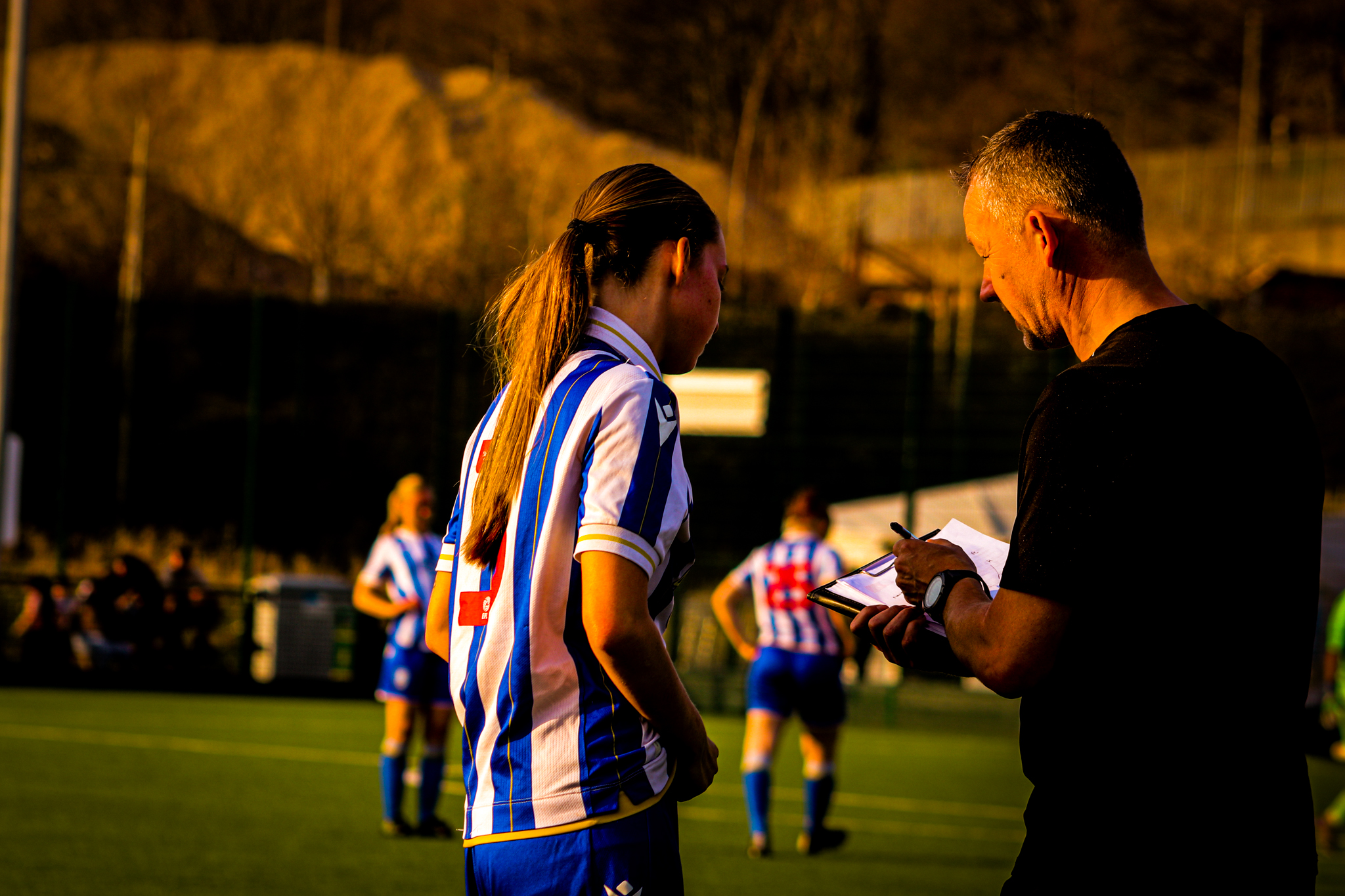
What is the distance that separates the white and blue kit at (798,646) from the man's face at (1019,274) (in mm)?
6494

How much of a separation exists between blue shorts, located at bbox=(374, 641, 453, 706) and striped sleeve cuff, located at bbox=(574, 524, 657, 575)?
6.23m

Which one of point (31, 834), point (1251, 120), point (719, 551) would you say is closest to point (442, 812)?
point (31, 834)

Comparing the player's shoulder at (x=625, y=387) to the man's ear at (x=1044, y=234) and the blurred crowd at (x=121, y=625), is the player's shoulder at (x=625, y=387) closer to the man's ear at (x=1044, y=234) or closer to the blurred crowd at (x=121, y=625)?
the man's ear at (x=1044, y=234)

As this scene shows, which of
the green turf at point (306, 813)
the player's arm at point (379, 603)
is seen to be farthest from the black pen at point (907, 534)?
the player's arm at point (379, 603)

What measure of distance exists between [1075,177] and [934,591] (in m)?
0.63

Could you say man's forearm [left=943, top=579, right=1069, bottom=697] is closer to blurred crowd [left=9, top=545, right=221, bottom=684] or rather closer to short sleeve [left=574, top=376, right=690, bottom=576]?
short sleeve [left=574, top=376, right=690, bottom=576]

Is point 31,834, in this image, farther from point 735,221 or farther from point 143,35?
point 143,35

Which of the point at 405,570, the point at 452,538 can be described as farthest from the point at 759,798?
the point at 452,538

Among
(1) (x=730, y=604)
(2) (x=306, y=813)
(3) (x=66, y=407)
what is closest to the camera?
(2) (x=306, y=813)

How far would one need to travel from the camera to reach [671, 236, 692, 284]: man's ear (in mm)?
2477

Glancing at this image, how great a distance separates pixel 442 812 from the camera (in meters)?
9.40

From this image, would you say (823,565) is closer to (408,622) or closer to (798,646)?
(798,646)

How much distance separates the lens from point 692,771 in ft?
7.84

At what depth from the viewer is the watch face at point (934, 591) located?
212 centimetres
